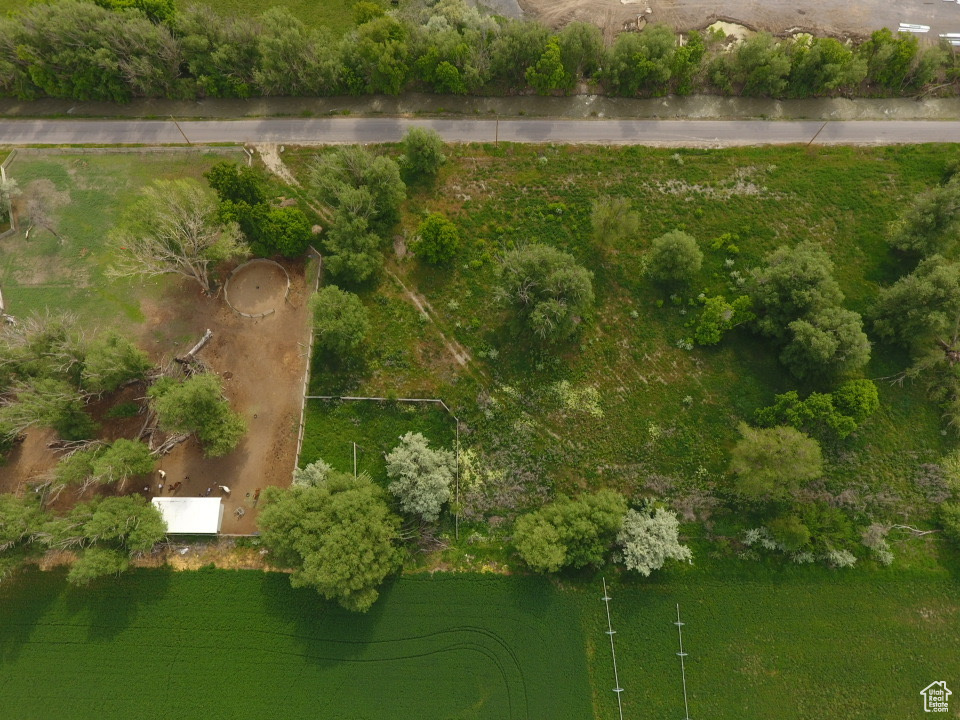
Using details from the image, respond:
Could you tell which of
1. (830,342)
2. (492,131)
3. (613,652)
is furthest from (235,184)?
(830,342)

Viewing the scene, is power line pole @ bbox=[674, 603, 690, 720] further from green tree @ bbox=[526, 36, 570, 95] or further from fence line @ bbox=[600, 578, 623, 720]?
green tree @ bbox=[526, 36, 570, 95]

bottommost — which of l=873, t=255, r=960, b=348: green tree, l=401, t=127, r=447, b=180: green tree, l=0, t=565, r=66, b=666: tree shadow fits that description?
l=0, t=565, r=66, b=666: tree shadow

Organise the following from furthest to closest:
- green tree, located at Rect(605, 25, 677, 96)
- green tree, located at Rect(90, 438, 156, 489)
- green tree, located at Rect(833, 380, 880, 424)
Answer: green tree, located at Rect(605, 25, 677, 96) → green tree, located at Rect(833, 380, 880, 424) → green tree, located at Rect(90, 438, 156, 489)

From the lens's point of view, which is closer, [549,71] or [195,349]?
[195,349]

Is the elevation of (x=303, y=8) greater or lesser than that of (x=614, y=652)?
greater

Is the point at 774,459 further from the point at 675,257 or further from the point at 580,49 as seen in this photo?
the point at 580,49

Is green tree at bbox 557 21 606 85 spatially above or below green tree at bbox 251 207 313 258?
above

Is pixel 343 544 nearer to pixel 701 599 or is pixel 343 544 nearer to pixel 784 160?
pixel 701 599

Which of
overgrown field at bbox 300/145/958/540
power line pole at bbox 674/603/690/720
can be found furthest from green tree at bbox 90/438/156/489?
power line pole at bbox 674/603/690/720
